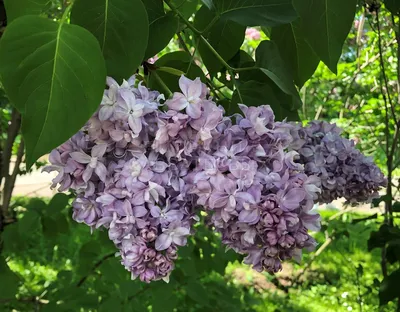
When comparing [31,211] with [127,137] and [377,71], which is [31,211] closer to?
[127,137]

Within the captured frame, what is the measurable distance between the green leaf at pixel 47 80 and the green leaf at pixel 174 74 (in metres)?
0.17

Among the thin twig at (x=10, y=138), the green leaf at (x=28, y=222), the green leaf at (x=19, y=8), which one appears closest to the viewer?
the green leaf at (x=19, y=8)

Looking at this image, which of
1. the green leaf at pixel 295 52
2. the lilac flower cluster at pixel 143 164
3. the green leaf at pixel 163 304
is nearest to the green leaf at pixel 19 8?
the lilac flower cluster at pixel 143 164

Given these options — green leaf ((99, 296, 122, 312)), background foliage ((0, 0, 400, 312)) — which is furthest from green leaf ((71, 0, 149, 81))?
green leaf ((99, 296, 122, 312))

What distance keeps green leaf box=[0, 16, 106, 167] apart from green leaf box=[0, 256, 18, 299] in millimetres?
851

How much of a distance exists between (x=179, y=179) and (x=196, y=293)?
3.17ft

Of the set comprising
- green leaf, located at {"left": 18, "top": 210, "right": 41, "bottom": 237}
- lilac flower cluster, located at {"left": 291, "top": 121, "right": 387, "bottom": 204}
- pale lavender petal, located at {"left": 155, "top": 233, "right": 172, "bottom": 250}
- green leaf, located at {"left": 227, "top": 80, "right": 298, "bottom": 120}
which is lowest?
green leaf, located at {"left": 18, "top": 210, "right": 41, "bottom": 237}

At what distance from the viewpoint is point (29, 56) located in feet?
1.46

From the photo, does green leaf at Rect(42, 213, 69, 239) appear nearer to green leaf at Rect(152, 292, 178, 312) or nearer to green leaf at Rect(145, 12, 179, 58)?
green leaf at Rect(152, 292, 178, 312)

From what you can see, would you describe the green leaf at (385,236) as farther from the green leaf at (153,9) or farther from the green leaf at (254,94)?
the green leaf at (153,9)

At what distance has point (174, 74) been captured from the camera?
2.12 ft

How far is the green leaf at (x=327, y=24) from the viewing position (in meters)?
0.49

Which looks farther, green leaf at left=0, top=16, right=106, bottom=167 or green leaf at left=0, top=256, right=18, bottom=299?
green leaf at left=0, top=256, right=18, bottom=299

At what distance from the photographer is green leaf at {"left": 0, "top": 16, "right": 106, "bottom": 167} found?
1.40ft
